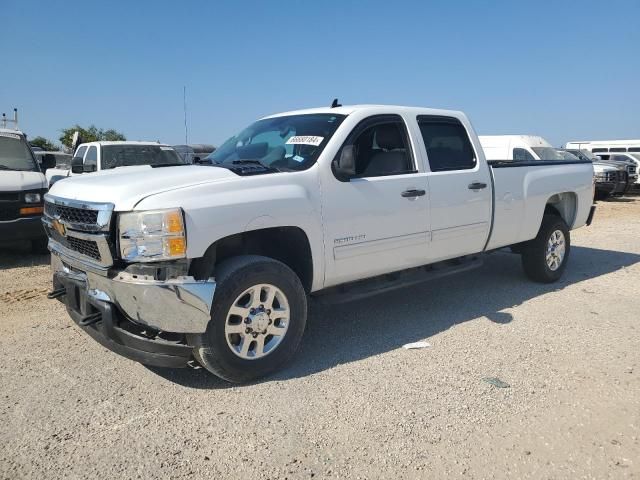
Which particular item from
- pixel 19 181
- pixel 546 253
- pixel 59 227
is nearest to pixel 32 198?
pixel 19 181

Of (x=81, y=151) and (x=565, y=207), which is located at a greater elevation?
(x=81, y=151)

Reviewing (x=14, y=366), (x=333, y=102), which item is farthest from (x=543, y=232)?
(x=14, y=366)

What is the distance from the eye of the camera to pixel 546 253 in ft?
19.9

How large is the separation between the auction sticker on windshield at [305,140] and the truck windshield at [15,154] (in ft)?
18.5

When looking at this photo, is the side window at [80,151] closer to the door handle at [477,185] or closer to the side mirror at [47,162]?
the side mirror at [47,162]

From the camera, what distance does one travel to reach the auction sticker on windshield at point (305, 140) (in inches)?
159

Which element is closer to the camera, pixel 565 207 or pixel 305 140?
pixel 305 140

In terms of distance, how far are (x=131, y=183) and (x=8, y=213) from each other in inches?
179

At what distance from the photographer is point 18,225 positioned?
22.5 ft

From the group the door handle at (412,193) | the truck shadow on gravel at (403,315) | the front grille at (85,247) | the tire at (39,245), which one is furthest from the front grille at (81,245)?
the tire at (39,245)

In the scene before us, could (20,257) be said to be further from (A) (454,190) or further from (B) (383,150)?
(A) (454,190)

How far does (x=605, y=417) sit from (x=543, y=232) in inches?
131

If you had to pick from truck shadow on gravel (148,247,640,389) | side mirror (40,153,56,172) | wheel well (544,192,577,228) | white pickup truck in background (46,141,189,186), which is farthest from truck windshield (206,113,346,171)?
white pickup truck in background (46,141,189,186)

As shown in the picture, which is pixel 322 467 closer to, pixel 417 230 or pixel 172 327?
pixel 172 327
